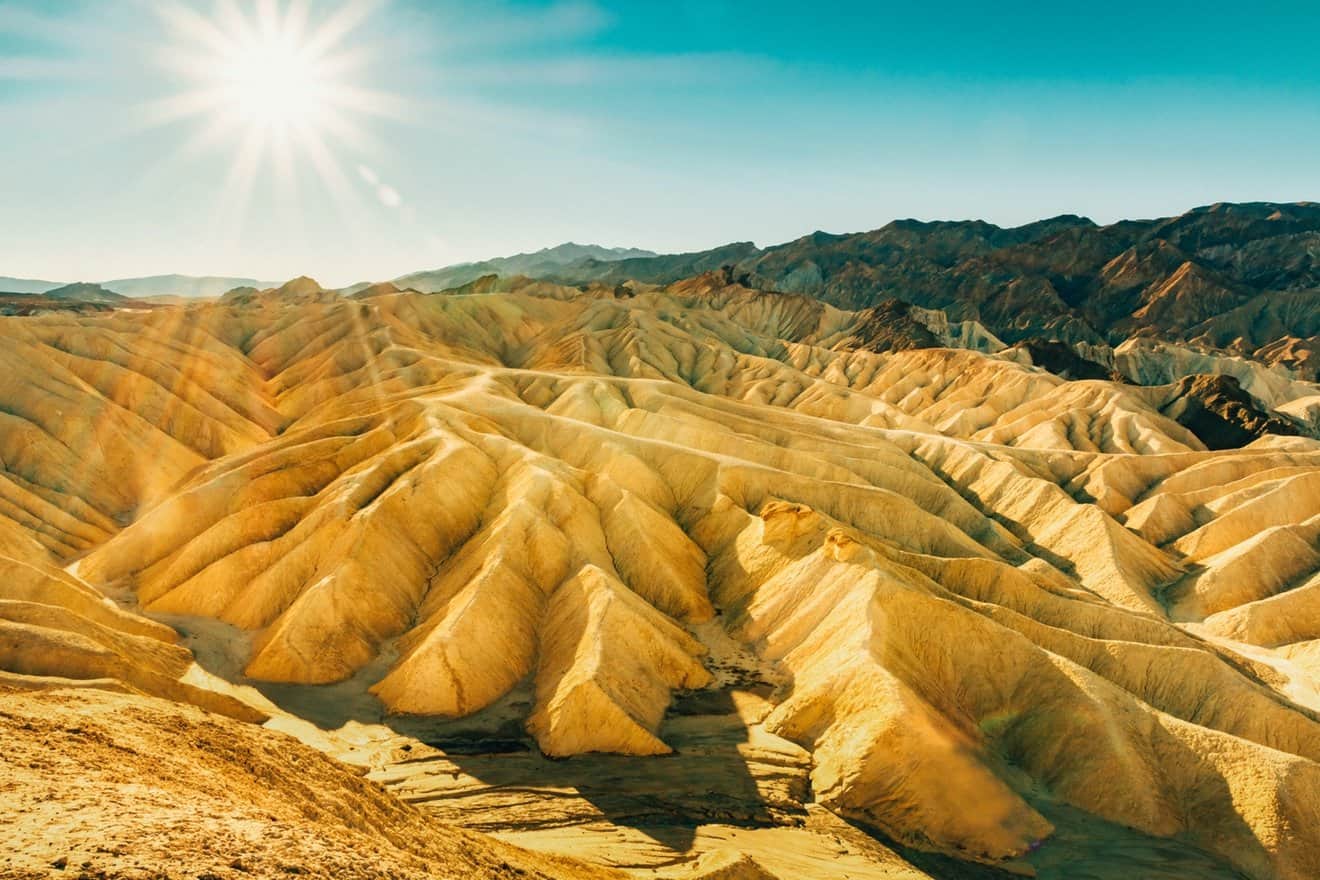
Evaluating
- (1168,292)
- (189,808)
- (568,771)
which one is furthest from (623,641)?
(1168,292)

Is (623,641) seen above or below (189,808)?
below

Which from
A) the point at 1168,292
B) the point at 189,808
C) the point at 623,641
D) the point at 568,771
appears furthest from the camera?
the point at 1168,292

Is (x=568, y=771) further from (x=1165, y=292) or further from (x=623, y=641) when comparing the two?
(x=1165, y=292)

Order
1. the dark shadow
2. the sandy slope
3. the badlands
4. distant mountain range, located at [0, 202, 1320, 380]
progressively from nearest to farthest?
the sandy slope, the badlands, the dark shadow, distant mountain range, located at [0, 202, 1320, 380]

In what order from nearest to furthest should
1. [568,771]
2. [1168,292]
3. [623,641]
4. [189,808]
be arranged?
1. [189,808]
2. [568,771]
3. [623,641]
4. [1168,292]

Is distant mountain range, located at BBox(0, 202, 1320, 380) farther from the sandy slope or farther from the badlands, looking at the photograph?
the sandy slope

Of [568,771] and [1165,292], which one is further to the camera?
[1165,292]

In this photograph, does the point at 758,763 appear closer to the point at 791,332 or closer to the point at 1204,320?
the point at 791,332

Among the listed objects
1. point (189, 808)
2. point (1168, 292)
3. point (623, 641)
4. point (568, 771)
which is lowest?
point (568, 771)

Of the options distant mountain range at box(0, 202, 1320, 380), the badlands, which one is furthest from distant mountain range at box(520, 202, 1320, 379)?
the badlands
